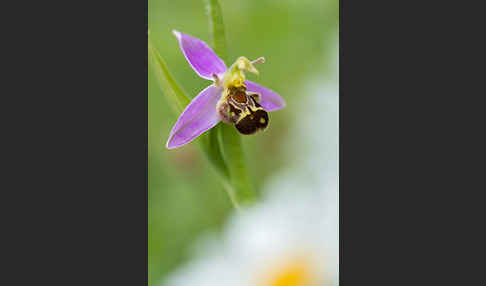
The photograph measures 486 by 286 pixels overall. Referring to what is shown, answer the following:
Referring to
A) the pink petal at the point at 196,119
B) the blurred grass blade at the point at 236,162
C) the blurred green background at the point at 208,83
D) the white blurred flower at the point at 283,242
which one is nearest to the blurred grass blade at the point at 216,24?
the pink petal at the point at 196,119

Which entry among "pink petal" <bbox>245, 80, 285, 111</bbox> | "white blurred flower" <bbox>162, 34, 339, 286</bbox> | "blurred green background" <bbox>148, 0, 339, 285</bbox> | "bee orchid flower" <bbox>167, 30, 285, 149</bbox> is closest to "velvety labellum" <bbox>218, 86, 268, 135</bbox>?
"bee orchid flower" <bbox>167, 30, 285, 149</bbox>

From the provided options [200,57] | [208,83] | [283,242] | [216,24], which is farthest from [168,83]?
[208,83]

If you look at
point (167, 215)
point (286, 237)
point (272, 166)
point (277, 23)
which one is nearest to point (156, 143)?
point (167, 215)

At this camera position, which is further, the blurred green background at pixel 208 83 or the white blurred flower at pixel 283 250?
the blurred green background at pixel 208 83

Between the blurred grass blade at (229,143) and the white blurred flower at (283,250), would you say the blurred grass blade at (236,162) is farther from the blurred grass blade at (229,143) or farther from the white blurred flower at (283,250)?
the white blurred flower at (283,250)

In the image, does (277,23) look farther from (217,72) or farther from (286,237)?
(286,237)

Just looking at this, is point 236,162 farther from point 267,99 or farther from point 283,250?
point 283,250

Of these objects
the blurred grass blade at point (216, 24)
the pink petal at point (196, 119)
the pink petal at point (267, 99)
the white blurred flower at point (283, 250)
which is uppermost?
the blurred grass blade at point (216, 24)

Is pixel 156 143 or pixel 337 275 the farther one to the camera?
pixel 156 143
